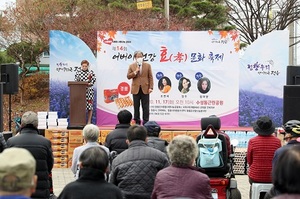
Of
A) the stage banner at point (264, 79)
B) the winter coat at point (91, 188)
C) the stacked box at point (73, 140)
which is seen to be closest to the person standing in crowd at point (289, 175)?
the winter coat at point (91, 188)

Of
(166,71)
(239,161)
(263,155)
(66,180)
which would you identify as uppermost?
(166,71)

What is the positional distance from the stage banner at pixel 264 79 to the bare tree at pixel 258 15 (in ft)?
57.6

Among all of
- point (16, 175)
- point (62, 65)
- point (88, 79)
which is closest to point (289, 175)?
point (16, 175)

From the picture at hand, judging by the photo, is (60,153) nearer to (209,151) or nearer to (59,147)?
(59,147)

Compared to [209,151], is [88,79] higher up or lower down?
higher up

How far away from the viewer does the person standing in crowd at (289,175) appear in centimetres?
322

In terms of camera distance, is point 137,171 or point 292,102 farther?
point 292,102

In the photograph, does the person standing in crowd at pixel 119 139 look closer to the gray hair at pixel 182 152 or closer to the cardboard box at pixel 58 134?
the gray hair at pixel 182 152

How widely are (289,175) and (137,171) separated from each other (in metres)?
2.63

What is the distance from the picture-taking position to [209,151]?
799 cm

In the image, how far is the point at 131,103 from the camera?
53.0 ft

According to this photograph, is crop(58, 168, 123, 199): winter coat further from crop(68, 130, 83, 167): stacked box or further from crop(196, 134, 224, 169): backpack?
crop(68, 130, 83, 167): stacked box

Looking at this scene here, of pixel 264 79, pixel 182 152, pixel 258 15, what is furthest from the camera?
pixel 258 15

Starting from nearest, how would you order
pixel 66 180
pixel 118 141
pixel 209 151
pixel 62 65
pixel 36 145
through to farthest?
pixel 36 145, pixel 118 141, pixel 209 151, pixel 66 180, pixel 62 65
